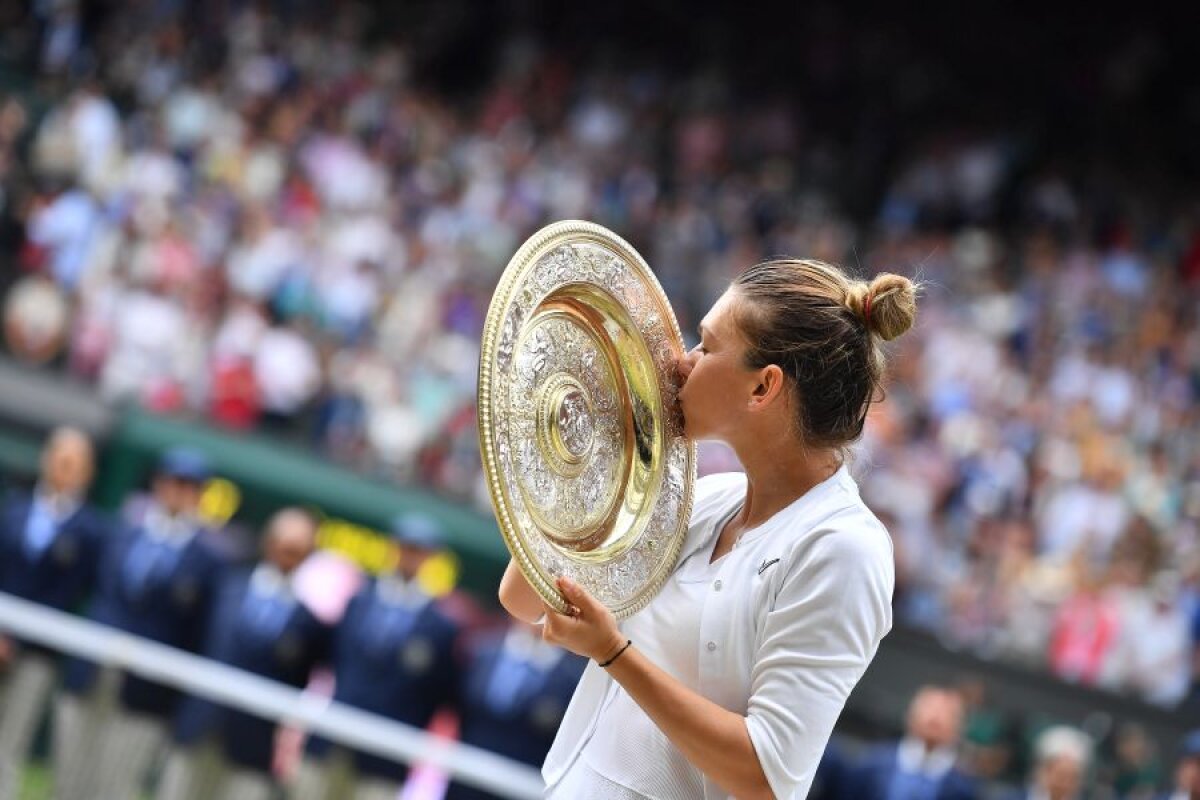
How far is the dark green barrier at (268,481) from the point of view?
8539 mm

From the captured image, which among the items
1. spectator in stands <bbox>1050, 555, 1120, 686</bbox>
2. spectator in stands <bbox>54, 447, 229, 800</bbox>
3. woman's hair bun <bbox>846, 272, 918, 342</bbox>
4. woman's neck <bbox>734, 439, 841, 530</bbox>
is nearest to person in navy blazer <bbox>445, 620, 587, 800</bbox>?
spectator in stands <bbox>54, 447, 229, 800</bbox>

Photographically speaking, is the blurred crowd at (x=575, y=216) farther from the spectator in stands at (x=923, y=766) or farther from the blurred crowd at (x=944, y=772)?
the spectator in stands at (x=923, y=766)

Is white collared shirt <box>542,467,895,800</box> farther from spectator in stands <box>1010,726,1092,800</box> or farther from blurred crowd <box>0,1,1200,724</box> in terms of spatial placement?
blurred crowd <box>0,1,1200,724</box>

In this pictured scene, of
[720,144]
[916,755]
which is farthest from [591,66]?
[916,755]

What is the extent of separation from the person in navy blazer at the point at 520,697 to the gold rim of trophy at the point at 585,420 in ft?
14.3

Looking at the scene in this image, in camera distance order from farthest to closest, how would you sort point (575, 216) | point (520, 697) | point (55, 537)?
point (575, 216) → point (55, 537) → point (520, 697)

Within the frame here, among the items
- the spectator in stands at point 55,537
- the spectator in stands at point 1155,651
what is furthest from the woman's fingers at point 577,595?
the spectator in stands at point 1155,651

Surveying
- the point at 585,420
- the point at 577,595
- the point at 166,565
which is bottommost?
the point at 577,595

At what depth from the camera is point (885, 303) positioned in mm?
2137

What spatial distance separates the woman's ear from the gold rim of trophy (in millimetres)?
191

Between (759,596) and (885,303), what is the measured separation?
400 millimetres

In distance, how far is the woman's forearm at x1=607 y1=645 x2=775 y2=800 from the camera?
6.47 ft

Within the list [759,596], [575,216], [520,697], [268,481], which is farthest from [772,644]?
[575,216]

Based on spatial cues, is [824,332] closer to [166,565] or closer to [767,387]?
[767,387]
